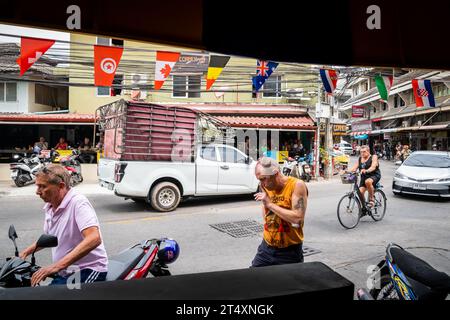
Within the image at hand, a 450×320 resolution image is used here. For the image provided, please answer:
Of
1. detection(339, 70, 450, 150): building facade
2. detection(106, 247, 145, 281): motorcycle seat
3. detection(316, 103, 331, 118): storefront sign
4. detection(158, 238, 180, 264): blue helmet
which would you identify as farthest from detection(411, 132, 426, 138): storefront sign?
detection(106, 247, 145, 281): motorcycle seat

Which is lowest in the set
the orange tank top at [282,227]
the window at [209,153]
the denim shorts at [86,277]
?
the denim shorts at [86,277]

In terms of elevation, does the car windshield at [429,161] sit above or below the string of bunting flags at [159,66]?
below

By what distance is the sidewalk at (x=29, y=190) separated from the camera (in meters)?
12.1

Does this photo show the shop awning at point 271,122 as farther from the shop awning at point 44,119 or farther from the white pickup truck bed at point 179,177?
the white pickup truck bed at point 179,177

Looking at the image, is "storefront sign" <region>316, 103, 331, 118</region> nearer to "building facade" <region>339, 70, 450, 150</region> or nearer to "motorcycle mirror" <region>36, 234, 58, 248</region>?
"building facade" <region>339, 70, 450, 150</region>

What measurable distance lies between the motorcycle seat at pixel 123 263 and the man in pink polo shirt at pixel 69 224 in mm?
170

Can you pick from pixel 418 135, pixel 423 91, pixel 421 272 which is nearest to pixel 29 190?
pixel 421 272

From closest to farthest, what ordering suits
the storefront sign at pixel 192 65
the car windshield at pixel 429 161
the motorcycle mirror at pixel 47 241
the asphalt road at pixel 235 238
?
the motorcycle mirror at pixel 47 241, the asphalt road at pixel 235 238, the car windshield at pixel 429 161, the storefront sign at pixel 192 65

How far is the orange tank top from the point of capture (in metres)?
3.30

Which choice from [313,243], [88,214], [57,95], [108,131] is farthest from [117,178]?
[57,95]

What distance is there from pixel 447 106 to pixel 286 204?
28.1 m

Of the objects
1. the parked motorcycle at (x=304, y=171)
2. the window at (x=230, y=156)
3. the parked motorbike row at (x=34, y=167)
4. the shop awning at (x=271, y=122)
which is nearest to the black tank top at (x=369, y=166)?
the window at (x=230, y=156)

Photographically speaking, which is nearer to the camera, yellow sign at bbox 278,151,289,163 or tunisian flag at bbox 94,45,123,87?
tunisian flag at bbox 94,45,123,87
